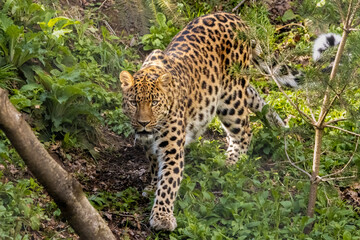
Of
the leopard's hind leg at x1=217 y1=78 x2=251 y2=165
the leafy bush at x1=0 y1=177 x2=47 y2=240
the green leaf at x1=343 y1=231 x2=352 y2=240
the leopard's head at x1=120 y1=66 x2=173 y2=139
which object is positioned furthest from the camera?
the leopard's hind leg at x1=217 y1=78 x2=251 y2=165

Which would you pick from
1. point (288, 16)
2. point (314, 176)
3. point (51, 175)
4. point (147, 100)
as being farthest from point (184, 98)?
point (288, 16)

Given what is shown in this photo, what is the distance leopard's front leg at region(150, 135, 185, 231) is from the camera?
6.67 m

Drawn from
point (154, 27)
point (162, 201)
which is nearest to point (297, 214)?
point (162, 201)

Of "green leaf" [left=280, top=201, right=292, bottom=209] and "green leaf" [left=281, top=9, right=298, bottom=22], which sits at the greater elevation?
"green leaf" [left=281, top=9, right=298, bottom=22]

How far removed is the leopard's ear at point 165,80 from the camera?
7.07 meters

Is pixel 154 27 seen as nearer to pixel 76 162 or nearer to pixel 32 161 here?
pixel 76 162

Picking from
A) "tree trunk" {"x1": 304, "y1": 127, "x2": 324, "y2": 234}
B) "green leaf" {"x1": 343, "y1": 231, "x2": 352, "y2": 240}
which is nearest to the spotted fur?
"tree trunk" {"x1": 304, "y1": 127, "x2": 324, "y2": 234}

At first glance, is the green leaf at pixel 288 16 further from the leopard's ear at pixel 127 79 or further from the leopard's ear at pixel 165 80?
the leopard's ear at pixel 127 79

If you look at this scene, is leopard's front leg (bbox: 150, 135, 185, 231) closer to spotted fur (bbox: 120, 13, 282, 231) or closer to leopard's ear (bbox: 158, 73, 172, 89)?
spotted fur (bbox: 120, 13, 282, 231)

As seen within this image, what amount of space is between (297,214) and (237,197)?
2.35 feet

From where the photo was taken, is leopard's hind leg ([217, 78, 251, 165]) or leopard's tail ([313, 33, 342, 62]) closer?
leopard's tail ([313, 33, 342, 62])

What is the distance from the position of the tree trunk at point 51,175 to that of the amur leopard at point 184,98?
8.81 feet

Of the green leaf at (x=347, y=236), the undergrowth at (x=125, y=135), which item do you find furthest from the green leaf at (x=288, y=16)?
the green leaf at (x=347, y=236)

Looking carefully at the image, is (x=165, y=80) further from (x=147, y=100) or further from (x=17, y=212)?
(x=17, y=212)
